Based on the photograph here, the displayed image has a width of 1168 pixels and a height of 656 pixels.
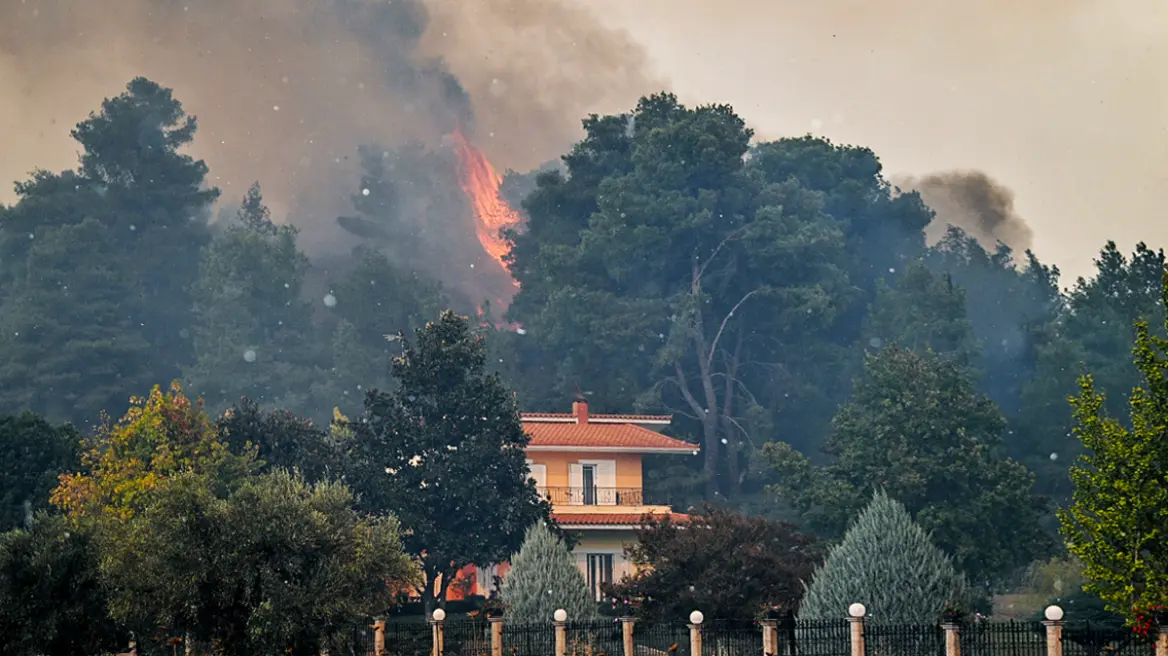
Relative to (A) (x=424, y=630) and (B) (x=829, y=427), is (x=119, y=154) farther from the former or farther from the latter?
(A) (x=424, y=630)

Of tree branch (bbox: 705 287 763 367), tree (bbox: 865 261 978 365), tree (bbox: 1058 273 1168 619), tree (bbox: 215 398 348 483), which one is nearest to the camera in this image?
tree (bbox: 1058 273 1168 619)

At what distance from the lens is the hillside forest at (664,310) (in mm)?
91938

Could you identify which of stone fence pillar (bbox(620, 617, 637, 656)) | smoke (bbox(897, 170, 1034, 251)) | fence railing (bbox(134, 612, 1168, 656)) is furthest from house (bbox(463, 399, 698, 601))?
smoke (bbox(897, 170, 1034, 251))

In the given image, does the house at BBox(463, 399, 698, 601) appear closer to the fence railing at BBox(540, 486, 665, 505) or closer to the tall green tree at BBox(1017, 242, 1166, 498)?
the fence railing at BBox(540, 486, 665, 505)

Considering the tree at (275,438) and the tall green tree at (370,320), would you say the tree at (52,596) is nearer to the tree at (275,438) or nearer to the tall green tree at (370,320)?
the tree at (275,438)

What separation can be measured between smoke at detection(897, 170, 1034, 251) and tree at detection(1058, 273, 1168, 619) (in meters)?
104

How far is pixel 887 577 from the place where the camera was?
146 ft

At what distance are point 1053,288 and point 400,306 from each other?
166ft

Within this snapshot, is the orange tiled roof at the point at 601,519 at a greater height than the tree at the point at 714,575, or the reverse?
the orange tiled roof at the point at 601,519

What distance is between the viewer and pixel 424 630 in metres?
44.1

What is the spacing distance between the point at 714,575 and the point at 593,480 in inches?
987

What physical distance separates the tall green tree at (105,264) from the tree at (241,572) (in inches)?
3044

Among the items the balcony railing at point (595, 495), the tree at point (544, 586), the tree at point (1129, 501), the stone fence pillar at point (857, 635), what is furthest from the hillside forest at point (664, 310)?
the tree at point (1129, 501)

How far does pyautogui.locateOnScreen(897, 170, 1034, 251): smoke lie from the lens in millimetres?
136750
